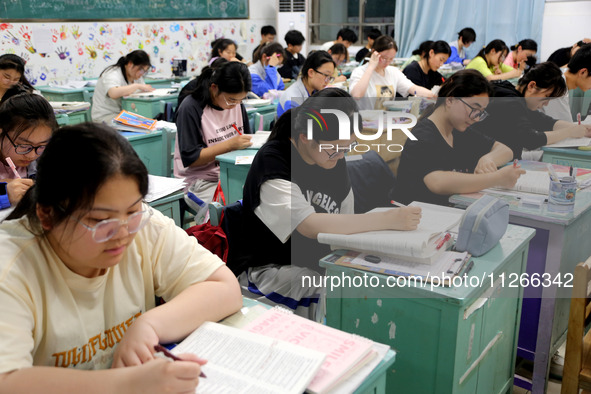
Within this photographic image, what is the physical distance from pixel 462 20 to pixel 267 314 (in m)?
7.54

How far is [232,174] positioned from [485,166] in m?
1.21

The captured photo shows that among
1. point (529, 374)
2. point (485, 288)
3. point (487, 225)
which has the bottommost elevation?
point (529, 374)

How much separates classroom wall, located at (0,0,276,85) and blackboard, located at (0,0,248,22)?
0.07 m

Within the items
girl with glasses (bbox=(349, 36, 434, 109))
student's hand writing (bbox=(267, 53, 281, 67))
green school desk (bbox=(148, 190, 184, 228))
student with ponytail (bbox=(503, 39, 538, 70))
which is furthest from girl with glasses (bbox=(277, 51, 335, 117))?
student with ponytail (bbox=(503, 39, 538, 70))

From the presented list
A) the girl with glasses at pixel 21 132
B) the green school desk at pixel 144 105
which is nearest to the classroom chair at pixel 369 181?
the girl with glasses at pixel 21 132

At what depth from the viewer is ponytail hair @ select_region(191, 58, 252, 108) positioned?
2697mm

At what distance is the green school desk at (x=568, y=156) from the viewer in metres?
2.71

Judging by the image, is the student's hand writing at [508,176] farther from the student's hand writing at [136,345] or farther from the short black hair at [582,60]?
the student's hand writing at [136,345]

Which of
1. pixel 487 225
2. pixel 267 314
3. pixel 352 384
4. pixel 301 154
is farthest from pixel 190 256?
pixel 487 225

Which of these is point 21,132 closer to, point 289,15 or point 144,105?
point 144,105

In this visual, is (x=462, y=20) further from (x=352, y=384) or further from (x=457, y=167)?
(x=352, y=384)

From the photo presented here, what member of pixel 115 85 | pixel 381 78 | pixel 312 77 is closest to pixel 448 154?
pixel 312 77

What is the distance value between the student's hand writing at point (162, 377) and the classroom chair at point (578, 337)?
3.41 ft

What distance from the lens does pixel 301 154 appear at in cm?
176
